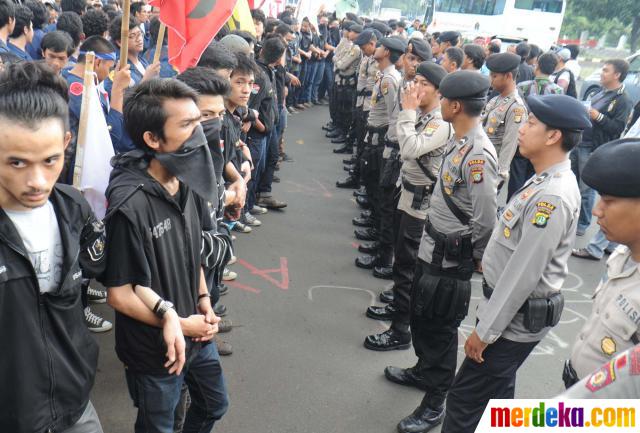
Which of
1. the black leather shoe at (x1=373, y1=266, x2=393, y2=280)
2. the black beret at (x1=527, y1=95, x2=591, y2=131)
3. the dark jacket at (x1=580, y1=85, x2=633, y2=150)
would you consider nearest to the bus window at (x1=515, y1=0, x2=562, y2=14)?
the dark jacket at (x1=580, y1=85, x2=633, y2=150)

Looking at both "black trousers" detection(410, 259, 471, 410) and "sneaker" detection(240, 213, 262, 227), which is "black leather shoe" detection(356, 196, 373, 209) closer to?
"sneaker" detection(240, 213, 262, 227)

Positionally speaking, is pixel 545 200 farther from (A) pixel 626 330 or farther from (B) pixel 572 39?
(B) pixel 572 39

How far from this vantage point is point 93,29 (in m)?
5.23

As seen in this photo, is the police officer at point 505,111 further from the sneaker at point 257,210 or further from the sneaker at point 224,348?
the sneaker at point 224,348

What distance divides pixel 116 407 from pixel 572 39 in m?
43.3

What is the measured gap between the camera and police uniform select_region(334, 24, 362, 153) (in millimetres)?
9867

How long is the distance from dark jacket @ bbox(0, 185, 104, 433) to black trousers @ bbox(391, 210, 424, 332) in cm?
256

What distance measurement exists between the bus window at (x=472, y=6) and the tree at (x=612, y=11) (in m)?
17.3

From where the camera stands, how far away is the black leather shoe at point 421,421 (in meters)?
3.25

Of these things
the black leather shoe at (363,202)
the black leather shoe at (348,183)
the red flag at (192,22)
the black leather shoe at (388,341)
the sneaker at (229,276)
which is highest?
the red flag at (192,22)

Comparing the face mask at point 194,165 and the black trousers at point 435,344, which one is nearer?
the face mask at point 194,165

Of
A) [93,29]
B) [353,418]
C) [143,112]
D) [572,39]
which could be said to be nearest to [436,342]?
[353,418]

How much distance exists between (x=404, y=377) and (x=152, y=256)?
7.54 ft

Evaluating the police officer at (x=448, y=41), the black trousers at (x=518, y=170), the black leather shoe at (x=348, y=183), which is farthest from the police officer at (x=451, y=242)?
the police officer at (x=448, y=41)
